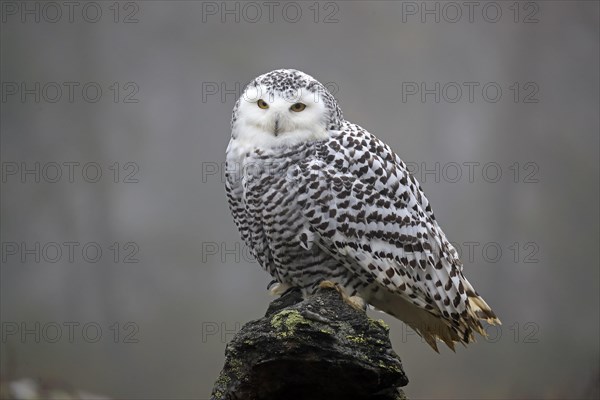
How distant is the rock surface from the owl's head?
1.77 feet

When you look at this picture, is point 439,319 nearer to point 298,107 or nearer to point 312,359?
point 312,359

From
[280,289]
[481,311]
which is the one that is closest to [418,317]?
[481,311]

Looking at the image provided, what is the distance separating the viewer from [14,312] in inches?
167

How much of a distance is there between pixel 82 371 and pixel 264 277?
41.5 inches

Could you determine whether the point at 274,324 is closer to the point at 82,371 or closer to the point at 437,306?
the point at 437,306

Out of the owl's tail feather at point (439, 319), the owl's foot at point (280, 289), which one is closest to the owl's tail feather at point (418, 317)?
the owl's tail feather at point (439, 319)

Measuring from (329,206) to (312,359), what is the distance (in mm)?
505

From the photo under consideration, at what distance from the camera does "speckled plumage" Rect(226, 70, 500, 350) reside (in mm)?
2611

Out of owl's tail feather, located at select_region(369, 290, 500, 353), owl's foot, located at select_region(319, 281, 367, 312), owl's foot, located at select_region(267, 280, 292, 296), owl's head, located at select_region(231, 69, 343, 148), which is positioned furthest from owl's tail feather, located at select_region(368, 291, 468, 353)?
owl's head, located at select_region(231, 69, 343, 148)

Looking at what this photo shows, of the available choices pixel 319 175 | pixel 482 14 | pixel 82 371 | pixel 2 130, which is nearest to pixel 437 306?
pixel 319 175

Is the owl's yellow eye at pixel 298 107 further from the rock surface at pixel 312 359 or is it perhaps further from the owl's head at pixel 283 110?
the rock surface at pixel 312 359

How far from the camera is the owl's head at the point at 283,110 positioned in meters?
2.59

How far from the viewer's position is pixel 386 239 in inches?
106

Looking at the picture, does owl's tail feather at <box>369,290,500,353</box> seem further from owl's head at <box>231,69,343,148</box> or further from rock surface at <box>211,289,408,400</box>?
owl's head at <box>231,69,343,148</box>
